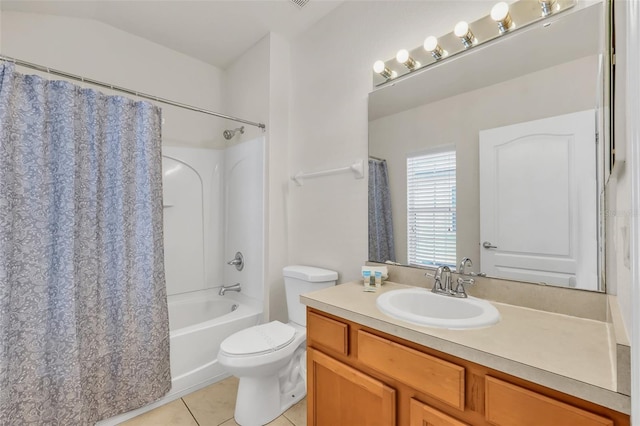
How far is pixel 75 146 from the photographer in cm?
149

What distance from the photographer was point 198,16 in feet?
6.92

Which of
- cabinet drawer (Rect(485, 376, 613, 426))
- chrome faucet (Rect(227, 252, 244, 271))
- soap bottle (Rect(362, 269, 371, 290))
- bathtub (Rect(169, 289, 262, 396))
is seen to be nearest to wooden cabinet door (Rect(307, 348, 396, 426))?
cabinet drawer (Rect(485, 376, 613, 426))

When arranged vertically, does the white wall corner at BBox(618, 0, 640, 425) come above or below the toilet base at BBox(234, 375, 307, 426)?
above

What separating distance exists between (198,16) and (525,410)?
2796 mm

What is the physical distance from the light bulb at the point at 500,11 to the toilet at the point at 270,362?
1572mm

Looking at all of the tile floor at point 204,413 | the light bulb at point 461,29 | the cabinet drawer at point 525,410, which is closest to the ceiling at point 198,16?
the light bulb at point 461,29

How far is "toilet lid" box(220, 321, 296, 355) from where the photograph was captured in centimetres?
151

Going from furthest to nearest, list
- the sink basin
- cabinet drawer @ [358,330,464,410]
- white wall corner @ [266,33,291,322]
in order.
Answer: white wall corner @ [266,33,291,322] < the sink basin < cabinet drawer @ [358,330,464,410]

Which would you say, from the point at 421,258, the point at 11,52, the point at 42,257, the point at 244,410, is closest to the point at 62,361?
the point at 42,257

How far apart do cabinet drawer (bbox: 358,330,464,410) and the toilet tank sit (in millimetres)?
753

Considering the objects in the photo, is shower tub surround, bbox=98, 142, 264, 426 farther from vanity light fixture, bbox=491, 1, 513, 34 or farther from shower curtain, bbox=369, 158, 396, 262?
vanity light fixture, bbox=491, 1, 513, 34

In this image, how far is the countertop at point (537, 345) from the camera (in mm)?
667

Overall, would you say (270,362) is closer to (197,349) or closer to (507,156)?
(197,349)

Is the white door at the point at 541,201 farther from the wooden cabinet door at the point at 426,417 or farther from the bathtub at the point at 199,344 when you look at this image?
the bathtub at the point at 199,344
